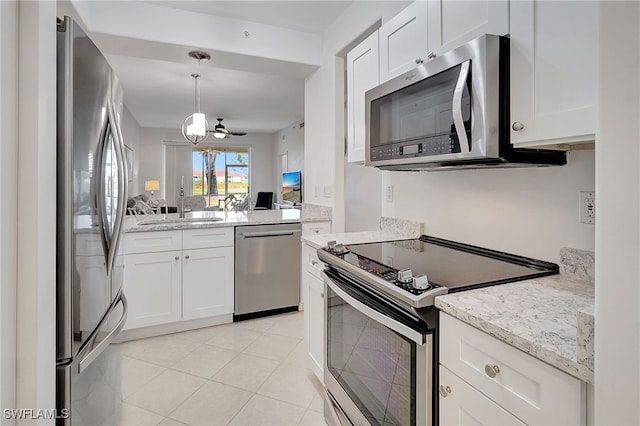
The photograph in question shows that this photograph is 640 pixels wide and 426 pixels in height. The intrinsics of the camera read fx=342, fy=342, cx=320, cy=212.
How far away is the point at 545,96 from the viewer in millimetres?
1008

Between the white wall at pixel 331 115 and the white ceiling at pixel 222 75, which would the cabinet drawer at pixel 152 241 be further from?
the white ceiling at pixel 222 75

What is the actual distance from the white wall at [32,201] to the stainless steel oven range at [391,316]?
1010 millimetres

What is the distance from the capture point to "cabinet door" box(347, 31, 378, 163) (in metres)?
1.93

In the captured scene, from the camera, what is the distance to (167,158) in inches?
359

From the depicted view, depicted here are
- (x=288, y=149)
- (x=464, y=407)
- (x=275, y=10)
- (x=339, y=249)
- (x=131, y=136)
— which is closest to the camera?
(x=464, y=407)

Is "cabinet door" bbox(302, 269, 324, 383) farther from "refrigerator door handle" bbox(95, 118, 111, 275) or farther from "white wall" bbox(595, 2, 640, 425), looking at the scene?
"white wall" bbox(595, 2, 640, 425)

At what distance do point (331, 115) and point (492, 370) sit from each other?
8.51 ft

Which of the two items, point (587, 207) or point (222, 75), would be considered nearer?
point (587, 207)

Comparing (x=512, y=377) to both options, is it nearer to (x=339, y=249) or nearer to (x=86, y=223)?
(x=339, y=249)

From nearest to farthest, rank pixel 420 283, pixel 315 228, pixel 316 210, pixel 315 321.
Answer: pixel 420 283, pixel 315 321, pixel 315 228, pixel 316 210

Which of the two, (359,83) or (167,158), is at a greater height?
(167,158)

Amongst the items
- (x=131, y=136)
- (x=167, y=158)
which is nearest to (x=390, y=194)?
(x=131, y=136)

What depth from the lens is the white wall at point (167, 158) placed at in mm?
8844

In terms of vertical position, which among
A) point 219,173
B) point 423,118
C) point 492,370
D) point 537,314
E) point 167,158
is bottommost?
point 492,370
